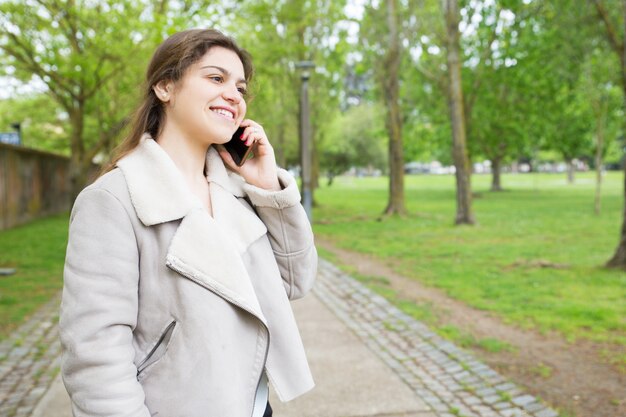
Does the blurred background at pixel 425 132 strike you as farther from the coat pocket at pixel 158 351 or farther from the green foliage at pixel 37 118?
the coat pocket at pixel 158 351

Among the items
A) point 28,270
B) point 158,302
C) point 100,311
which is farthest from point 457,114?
point 100,311

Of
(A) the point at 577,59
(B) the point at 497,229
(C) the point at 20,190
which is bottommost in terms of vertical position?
(B) the point at 497,229

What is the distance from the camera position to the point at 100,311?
1516 millimetres

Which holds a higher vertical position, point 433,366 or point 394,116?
point 394,116

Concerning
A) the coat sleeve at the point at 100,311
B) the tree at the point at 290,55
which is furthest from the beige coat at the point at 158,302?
the tree at the point at 290,55

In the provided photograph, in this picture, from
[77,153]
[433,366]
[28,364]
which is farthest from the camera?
[77,153]

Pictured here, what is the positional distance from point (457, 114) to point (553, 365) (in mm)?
12610

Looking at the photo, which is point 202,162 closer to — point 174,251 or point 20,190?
point 174,251

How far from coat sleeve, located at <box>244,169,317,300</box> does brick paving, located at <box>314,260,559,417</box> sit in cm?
243

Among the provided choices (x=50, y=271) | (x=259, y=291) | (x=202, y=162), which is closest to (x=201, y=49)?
(x=202, y=162)

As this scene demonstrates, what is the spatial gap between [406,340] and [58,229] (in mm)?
14849

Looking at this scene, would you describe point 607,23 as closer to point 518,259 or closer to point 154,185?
point 518,259

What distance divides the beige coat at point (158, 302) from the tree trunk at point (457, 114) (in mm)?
15806

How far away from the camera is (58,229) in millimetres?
17953
